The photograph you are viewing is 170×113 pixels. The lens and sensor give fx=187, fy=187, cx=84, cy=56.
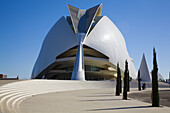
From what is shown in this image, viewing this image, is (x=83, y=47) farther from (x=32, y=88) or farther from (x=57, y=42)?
(x=32, y=88)

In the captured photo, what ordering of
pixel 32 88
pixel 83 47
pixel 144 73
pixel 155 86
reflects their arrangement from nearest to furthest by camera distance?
pixel 155 86
pixel 32 88
pixel 83 47
pixel 144 73

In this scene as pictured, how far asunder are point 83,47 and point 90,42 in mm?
1965

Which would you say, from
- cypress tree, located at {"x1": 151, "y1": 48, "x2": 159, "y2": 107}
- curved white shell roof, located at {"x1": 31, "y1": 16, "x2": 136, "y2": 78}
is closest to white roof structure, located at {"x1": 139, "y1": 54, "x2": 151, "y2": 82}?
curved white shell roof, located at {"x1": 31, "y1": 16, "x2": 136, "y2": 78}

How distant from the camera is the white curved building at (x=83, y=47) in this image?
3167 centimetres

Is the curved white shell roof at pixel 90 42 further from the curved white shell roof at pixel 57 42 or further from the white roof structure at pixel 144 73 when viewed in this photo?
the white roof structure at pixel 144 73

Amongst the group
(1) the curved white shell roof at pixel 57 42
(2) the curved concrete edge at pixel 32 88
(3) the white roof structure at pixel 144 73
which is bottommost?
(2) the curved concrete edge at pixel 32 88

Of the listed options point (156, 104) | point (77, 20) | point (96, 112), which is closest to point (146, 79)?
point (77, 20)

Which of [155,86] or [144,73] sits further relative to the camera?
[144,73]

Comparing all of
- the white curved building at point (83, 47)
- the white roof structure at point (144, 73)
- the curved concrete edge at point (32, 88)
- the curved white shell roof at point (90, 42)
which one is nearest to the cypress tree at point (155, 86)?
the curved concrete edge at point (32, 88)

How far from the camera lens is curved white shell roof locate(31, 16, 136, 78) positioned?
105 feet

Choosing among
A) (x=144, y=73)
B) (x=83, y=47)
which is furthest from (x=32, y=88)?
(x=144, y=73)

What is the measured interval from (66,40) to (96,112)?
89.2ft

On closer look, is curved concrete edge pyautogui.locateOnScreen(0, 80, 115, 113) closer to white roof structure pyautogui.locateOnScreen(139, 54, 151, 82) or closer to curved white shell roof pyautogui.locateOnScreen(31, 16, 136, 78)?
curved white shell roof pyautogui.locateOnScreen(31, 16, 136, 78)

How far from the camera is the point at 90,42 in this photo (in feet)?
103
